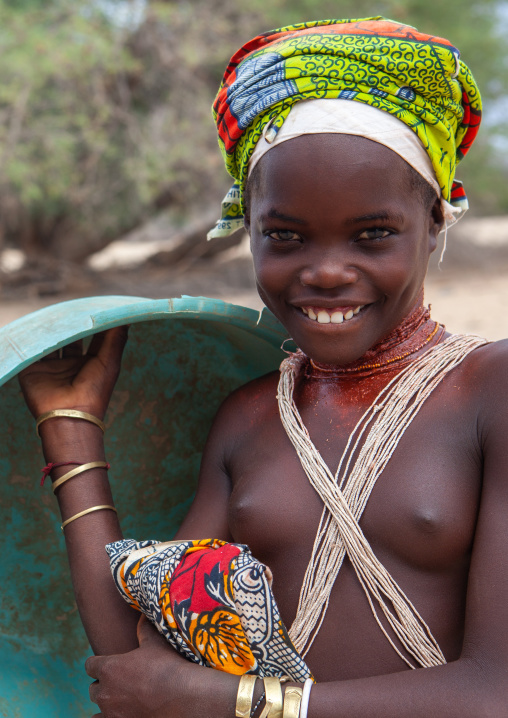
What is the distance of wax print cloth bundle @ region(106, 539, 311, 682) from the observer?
1.18 m

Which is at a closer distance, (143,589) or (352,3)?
(143,589)

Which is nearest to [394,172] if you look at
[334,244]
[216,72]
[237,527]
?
[334,244]

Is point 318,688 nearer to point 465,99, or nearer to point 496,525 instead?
point 496,525

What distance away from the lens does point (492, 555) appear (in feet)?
3.81

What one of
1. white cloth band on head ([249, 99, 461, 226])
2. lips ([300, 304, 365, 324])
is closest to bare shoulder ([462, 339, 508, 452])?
lips ([300, 304, 365, 324])

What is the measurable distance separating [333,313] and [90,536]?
2.27 ft

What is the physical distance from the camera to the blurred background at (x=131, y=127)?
720cm

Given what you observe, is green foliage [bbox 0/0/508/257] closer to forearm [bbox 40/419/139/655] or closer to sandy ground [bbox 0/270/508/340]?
sandy ground [bbox 0/270/508/340]

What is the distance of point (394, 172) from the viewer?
4.27 ft

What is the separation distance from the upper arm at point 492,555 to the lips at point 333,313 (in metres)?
0.27

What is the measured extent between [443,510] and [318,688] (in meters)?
0.35

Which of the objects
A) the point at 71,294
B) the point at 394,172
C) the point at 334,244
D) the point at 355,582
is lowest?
the point at 355,582

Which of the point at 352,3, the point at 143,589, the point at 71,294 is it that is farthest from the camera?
the point at 71,294

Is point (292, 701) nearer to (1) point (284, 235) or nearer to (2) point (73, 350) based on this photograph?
(1) point (284, 235)
